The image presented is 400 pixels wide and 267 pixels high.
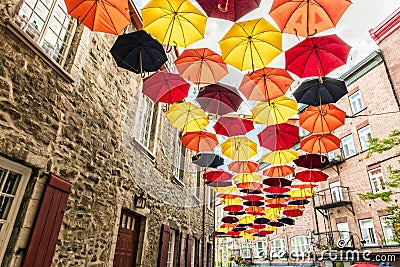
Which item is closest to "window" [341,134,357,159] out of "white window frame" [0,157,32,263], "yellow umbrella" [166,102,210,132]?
"yellow umbrella" [166,102,210,132]

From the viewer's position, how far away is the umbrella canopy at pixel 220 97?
499 centimetres

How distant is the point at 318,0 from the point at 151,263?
20.6 ft

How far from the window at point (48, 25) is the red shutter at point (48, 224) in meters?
1.89

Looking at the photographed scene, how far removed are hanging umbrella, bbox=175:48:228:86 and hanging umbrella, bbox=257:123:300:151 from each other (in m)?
2.55

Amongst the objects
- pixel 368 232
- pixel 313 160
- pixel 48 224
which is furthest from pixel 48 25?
pixel 368 232

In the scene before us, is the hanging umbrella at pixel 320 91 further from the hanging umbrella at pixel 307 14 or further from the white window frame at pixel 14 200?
the white window frame at pixel 14 200

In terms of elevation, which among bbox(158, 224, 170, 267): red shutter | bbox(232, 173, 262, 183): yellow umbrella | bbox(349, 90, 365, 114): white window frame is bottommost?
bbox(158, 224, 170, 267): red shutter

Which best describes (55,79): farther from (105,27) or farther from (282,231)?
(282,231)

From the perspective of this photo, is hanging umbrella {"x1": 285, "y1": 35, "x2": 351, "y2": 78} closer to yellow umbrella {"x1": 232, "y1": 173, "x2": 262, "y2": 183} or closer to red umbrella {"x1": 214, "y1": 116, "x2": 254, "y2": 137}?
red umbrella {"x1": 214, "y1": 116, "x2": 254, "y2": 137}

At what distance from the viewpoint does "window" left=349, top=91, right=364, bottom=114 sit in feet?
48.7

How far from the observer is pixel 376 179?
13.1 meters

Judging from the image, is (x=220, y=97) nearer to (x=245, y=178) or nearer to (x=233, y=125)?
(x=233, y=125)

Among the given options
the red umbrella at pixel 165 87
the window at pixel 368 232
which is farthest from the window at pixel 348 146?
the red umbrella at pixel 165 87

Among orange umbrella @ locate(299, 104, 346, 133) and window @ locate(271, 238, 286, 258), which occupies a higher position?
orange umbrella @ locate(299, 104, 346, 133)
